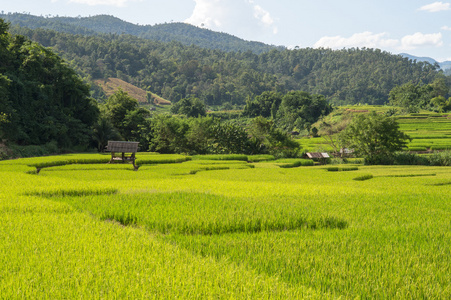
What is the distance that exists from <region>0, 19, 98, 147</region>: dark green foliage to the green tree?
2891 centimetres

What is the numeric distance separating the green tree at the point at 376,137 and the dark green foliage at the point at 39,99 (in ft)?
94.9

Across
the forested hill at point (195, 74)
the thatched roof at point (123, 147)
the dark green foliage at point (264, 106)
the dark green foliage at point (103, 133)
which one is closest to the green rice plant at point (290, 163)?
the thatched roof at point (123, 147)

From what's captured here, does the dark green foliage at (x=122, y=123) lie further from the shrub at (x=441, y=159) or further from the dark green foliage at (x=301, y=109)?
the dark green foliage at (x=301, y=109)

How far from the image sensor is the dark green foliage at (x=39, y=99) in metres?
30.2

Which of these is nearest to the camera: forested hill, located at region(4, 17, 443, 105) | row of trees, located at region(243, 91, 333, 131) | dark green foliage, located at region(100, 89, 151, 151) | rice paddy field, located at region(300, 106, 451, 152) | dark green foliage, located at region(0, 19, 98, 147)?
dark green foliage, located at region(0, 19, 98, 147)

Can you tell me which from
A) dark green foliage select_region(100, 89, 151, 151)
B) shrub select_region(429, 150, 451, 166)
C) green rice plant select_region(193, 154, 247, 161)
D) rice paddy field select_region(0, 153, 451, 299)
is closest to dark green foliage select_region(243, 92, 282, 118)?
dark green foliage select_region(100, 89, 151, 151)

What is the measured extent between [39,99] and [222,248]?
3432cm

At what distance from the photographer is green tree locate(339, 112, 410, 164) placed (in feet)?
109

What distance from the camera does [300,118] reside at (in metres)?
82.8

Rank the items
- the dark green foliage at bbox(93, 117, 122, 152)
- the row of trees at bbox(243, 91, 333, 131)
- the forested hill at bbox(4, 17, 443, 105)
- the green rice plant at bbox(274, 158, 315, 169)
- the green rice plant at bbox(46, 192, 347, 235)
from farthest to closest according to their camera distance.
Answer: the forested hill at bbox(4, 17, 443, 105) → the row of trees at bbox(243, 91, 333, 131) → the dark green foliage at bbox(93, 117, 122, 152) → the green rice plant at bbox(274, 158, 315, 169) → the green rice plant at bbox(46, 192, 347, 235)

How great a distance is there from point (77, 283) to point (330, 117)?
291ft

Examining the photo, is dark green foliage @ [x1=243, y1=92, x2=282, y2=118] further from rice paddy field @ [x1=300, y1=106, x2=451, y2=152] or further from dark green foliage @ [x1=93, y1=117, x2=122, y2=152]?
dark green foliage @ [x1=93, y1=117, x2=122, y2=152]

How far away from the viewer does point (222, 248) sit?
5.17 metres

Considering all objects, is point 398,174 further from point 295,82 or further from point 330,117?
point 295,82
